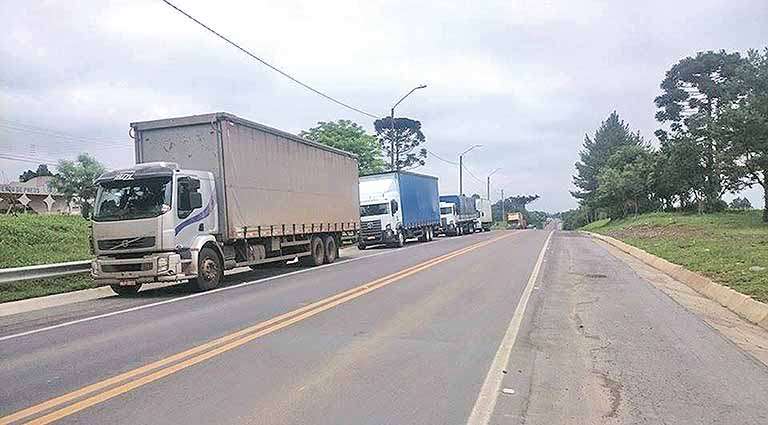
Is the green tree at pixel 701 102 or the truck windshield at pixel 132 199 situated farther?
the green tree at pixel 701 102

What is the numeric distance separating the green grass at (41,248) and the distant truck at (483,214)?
41.8m

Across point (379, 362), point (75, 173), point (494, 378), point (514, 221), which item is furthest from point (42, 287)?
point (514, 221)

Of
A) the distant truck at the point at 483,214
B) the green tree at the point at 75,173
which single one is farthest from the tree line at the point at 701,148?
the green tree at the point at 75,173

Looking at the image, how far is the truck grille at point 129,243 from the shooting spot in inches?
500

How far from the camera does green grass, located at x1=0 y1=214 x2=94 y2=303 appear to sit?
13555 mm

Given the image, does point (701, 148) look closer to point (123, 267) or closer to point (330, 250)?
point (330, 250)

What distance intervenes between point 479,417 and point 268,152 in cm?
1318

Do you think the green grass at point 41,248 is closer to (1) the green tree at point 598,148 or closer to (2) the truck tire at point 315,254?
(2) the truck tire at point 315,254

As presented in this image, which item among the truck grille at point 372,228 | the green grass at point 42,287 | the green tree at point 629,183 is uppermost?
the green tree at point 629,183

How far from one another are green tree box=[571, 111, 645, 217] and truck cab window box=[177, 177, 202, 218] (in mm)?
82055

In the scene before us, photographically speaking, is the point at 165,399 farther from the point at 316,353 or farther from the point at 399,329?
the point at 399,329

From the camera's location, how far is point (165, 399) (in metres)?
5.23

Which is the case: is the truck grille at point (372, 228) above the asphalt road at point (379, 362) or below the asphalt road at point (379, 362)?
above

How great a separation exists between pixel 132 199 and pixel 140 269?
1518mm
